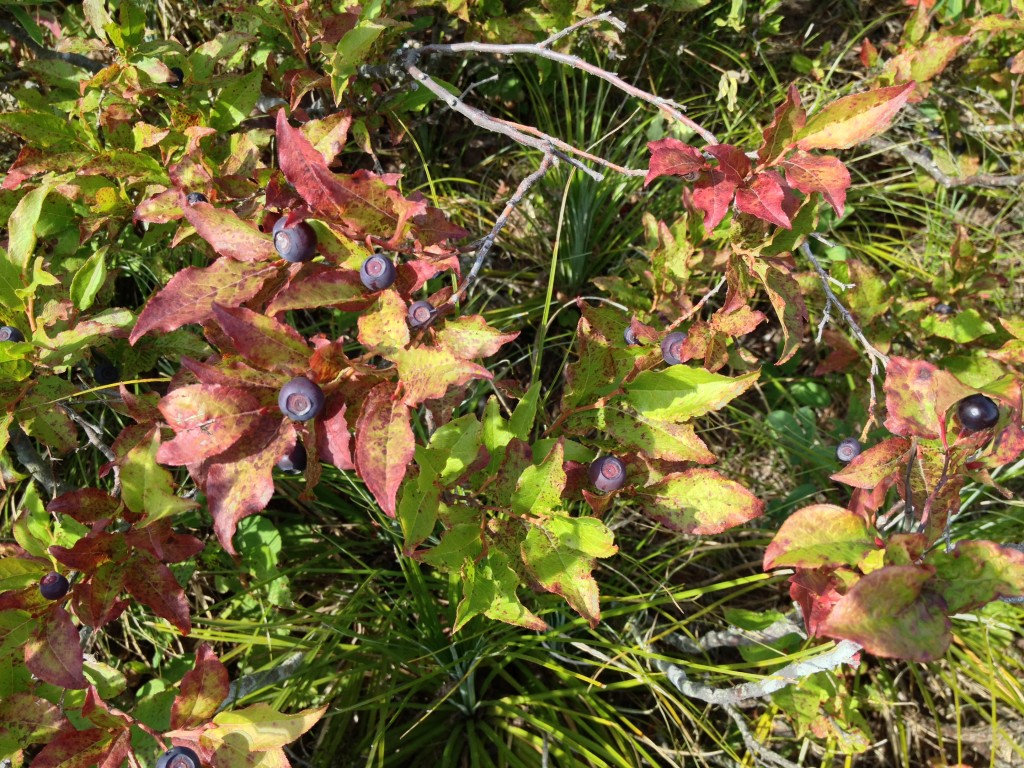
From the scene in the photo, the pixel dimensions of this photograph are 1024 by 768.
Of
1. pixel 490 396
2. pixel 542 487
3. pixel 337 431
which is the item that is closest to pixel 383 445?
pixel 337 431

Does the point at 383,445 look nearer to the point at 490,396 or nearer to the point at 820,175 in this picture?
the point at 820,175

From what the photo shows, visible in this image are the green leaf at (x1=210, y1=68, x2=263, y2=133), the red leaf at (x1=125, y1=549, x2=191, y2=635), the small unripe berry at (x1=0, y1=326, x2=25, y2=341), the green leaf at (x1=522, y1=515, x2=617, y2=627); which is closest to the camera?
the green leaf at (x1=522, y1=515, x2=617, y2=627)

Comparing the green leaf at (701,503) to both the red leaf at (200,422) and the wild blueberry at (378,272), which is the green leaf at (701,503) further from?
the red leaf at (200,422)

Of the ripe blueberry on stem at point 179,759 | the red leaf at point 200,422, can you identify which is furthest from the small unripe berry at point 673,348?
the ripe blueberry on stem at point 179,759

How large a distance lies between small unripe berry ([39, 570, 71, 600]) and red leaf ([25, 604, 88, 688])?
0.08ft

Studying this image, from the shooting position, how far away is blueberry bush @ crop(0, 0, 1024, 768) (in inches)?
45.9

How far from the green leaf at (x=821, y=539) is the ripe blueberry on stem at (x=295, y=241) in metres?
0.86

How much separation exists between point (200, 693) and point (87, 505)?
437 millimetres

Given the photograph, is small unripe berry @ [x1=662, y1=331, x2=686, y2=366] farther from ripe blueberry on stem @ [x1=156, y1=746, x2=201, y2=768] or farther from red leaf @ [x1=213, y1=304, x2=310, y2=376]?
ripe blueberry on stem @ [x1=156, y1=746, x2=201, y2=768]

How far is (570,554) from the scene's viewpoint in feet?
4.25

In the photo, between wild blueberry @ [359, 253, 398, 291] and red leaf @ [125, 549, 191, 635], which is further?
red leaf @ [125, 549, 191, 635]

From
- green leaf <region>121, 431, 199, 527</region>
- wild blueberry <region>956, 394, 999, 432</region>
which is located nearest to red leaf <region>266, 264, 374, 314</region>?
green leaf <region>121, 431, 199, 527</region>

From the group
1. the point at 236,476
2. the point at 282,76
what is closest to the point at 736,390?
the point at 236,476

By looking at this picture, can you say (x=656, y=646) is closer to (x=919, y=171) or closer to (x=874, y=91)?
(x=874, y=91)
